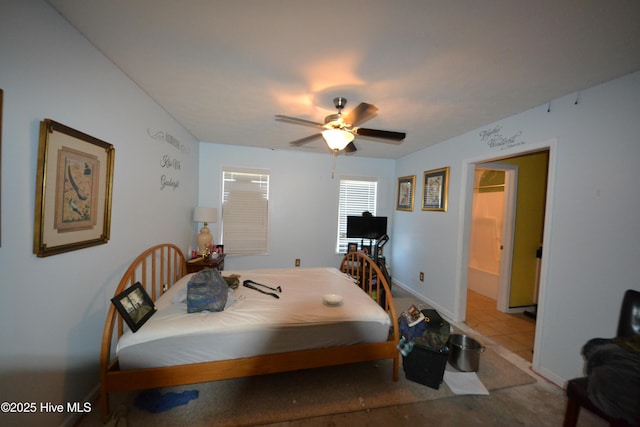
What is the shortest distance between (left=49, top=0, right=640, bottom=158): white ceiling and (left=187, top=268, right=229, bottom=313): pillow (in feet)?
5.45

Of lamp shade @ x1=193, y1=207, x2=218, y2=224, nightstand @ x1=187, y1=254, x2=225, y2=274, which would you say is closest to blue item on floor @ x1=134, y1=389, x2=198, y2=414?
nightstand @ x1=187, y1=254, x2=225, y2=274

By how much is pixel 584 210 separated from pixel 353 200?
10.2 ft

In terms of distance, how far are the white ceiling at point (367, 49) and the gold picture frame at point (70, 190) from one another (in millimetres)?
695

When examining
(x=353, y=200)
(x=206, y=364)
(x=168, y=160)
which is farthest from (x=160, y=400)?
(x=353, y=200)

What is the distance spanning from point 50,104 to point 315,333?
2165mm

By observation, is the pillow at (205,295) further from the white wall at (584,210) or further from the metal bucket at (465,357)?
the white wall at (584,210)

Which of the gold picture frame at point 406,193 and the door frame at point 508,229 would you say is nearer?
the door frame at point 508,229

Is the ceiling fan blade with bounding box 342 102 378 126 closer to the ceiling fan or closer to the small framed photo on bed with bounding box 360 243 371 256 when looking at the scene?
the ceiling fan

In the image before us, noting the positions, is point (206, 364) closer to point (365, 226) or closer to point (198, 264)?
point (198, 264)

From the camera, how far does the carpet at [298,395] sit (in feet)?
5.05

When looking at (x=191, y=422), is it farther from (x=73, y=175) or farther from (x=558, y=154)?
(x=558, y=154)

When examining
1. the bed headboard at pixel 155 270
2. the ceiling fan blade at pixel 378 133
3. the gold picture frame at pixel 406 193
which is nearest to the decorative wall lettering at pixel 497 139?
the ceiling fan blade at pixel 378 133

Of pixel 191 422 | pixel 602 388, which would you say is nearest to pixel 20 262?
pixel 191 422

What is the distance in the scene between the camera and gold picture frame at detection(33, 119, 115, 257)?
119 cm
